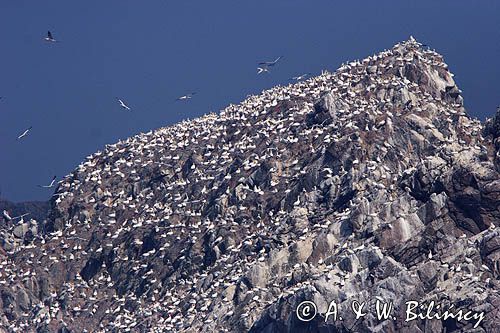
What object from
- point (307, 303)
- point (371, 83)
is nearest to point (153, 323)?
point (307, 303)

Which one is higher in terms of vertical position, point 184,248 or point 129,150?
point 129,150

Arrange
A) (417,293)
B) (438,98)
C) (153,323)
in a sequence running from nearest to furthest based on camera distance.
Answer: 1. (417,293)
2. (153,323)
3. (438,98)

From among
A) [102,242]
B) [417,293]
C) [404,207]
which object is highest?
[102,242]

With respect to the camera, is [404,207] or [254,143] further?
[254,143]

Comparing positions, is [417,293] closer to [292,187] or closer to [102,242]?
[292,187]

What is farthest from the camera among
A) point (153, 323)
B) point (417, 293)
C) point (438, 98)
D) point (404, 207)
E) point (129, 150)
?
point (129, 150)

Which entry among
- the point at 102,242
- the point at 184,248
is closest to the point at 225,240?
the point at 184,248
